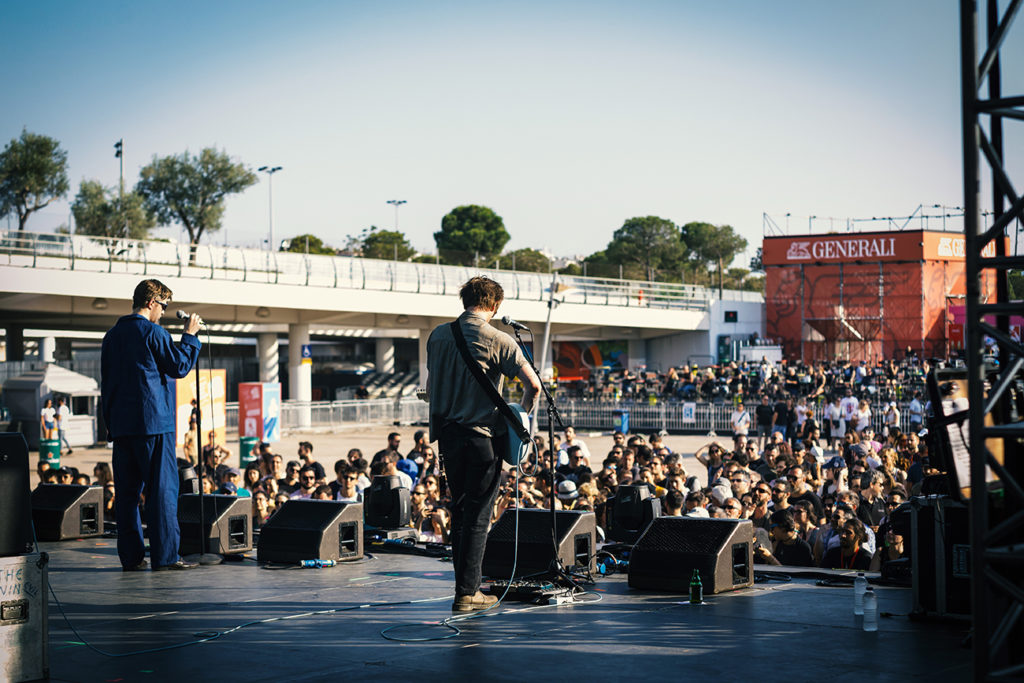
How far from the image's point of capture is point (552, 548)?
6.42 m

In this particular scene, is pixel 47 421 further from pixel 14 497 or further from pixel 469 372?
pixel 14 497

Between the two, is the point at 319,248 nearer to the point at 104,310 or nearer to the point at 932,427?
the point at 104,310

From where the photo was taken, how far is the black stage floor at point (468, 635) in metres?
4.45

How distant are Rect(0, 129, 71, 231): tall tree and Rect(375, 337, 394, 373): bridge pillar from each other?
21042 millimetres

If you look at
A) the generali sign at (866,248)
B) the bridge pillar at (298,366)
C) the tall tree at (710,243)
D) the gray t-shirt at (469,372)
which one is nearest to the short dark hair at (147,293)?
the gray t-shirt at (469,372)

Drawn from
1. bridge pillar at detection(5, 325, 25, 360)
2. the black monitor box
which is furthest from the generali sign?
the black monitor box

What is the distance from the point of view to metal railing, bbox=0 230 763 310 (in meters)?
31.1

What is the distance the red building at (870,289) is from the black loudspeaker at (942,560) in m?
41.3

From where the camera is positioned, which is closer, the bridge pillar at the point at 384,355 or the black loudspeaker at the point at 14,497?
the black loudspeaker at the point at 14,497

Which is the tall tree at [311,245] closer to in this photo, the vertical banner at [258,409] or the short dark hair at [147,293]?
the vertical banner at [258,409]

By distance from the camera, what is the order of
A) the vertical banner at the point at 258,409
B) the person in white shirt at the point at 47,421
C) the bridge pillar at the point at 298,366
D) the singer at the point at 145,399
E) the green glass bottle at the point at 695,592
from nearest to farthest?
the green glass bottle at the point at 695,592
the singer at the point at 145,399
the person in white shirt at the point at 47,421
the vertical banner at the point at 258,409
the bridge pillar at the point at 298,366

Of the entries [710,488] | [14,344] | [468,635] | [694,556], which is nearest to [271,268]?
[14,344]

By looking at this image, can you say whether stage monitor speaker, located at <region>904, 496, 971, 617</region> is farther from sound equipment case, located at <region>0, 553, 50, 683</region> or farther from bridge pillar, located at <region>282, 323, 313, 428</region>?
bridge pillar, located at <region>282, 323, 313, 428</region>

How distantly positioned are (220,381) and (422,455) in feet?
40.7
